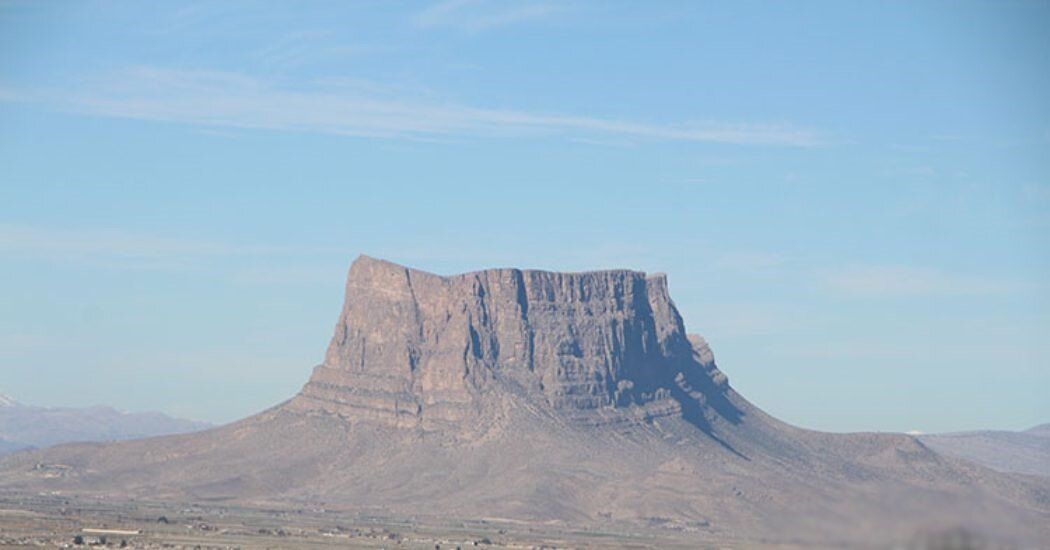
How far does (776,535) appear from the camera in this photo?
61688 mm

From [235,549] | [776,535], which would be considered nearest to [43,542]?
[235,549]

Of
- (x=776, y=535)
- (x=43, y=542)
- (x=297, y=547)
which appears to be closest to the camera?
(x=776, y=535)

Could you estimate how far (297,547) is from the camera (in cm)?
19925

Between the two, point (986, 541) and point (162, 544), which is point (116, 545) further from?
point (986, 541)

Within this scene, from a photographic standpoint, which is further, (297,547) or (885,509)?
(297,547)

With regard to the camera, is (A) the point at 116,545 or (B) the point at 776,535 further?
(A) the point at 116,545

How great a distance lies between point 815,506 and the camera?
61812 millimetres

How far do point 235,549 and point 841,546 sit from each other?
138114 millimetres

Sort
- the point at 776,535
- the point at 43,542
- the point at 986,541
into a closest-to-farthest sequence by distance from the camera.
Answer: the point at 986,541
the point at 776,535
the point at 43,542

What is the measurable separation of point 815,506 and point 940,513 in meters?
7.39

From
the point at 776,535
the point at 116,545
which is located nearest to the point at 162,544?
the point at 116,545

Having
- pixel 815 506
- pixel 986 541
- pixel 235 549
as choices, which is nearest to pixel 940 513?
pixel 986 541

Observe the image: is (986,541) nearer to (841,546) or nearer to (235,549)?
(841,546)

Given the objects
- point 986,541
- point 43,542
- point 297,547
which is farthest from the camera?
point 297,547
